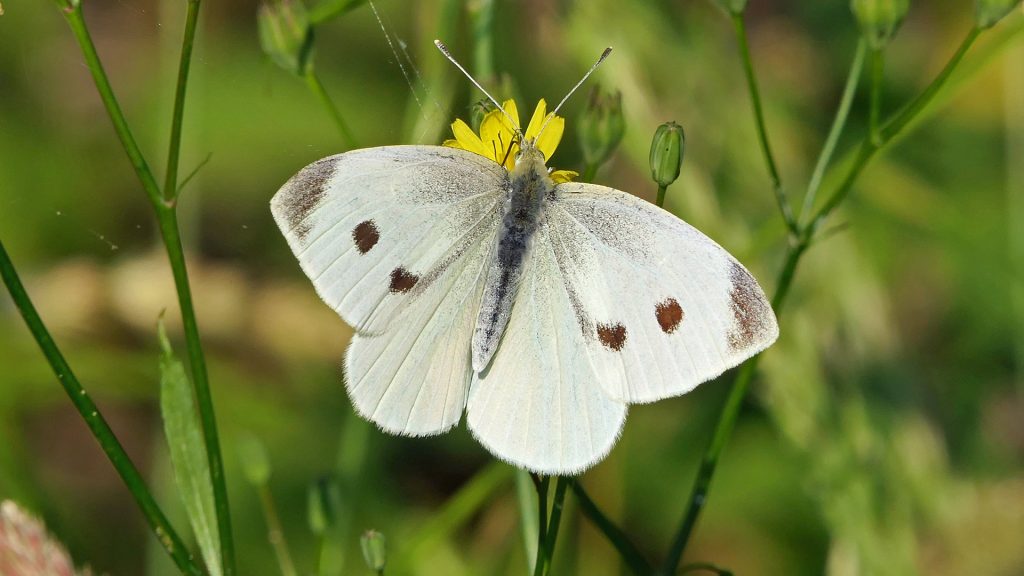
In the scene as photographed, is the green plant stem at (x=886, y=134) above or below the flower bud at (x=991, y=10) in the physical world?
below

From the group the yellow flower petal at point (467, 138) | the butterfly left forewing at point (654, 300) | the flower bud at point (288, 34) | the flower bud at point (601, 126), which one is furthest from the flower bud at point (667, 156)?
the flower bud at point (288, 34)

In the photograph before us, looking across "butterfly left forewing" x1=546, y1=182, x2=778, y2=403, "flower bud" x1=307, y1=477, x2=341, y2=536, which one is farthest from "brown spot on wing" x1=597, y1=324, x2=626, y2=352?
"flower bud" x1=307, y1=477, x2=341, y2=536

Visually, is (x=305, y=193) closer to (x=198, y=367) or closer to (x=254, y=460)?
(x=198, y=367)

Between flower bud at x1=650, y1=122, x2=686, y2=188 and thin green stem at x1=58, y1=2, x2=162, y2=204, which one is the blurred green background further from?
thin green stem at x1=58, y1=2, x2=162, y2=204

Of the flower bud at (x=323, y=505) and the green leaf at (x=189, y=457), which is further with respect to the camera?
the flower bud at (x=323, y=505)

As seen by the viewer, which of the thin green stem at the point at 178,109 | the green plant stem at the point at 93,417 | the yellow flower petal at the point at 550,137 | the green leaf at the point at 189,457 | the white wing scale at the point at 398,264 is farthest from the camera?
the yellow flower petal at the point at 550,137

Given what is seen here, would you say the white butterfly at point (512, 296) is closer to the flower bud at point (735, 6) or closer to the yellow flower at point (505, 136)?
the yellow flower at point (505, 136)

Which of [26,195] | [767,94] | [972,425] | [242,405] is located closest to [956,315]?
[972,425]
